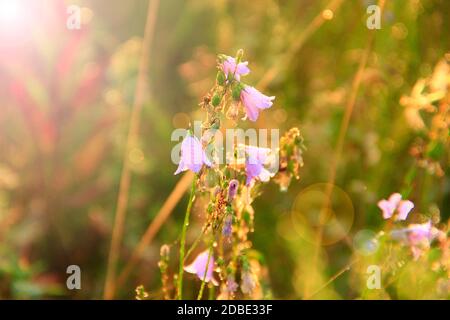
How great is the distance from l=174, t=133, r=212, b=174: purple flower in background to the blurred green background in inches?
45.3

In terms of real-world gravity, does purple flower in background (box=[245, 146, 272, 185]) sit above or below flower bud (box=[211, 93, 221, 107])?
below

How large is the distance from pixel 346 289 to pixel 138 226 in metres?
0.94

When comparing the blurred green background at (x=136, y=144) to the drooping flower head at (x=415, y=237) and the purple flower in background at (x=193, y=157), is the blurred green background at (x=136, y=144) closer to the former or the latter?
the drooping flower head at (x=415, y=237)

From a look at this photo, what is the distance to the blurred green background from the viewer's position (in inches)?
103

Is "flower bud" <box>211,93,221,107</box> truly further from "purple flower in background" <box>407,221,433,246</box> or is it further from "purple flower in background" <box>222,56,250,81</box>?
"purple flower in background" <box>407,221,433,246</box>

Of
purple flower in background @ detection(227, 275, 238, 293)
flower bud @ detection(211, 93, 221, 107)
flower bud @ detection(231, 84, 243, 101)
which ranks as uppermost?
flower bud @ detection(231, 84, 243, 101)

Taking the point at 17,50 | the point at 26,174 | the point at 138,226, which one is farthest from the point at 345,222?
the point at 17,50

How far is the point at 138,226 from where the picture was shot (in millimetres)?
2826

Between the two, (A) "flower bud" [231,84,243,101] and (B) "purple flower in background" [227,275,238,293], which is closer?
(A) "flower bud" [231,84,243,101]

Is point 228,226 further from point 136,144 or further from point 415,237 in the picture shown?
point 136,144

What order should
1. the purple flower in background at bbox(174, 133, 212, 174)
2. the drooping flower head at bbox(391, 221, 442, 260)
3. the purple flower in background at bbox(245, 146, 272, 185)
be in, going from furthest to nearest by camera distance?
the drooping flower head at bbox(391, 221, 442, 260) < the purple flower in background at bbox(245, 146, 272, 185) < the purple flower in background at bbox(174, 133, 212, 174)

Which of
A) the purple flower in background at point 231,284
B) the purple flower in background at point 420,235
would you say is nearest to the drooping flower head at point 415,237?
the purple flower in background at point 420,235

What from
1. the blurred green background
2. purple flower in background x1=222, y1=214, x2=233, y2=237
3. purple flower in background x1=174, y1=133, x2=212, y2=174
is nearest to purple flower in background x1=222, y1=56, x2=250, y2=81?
purple flower in background x1=174, y1=133, x2=212, y2=174

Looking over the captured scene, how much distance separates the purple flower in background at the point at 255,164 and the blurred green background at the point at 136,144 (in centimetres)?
95
